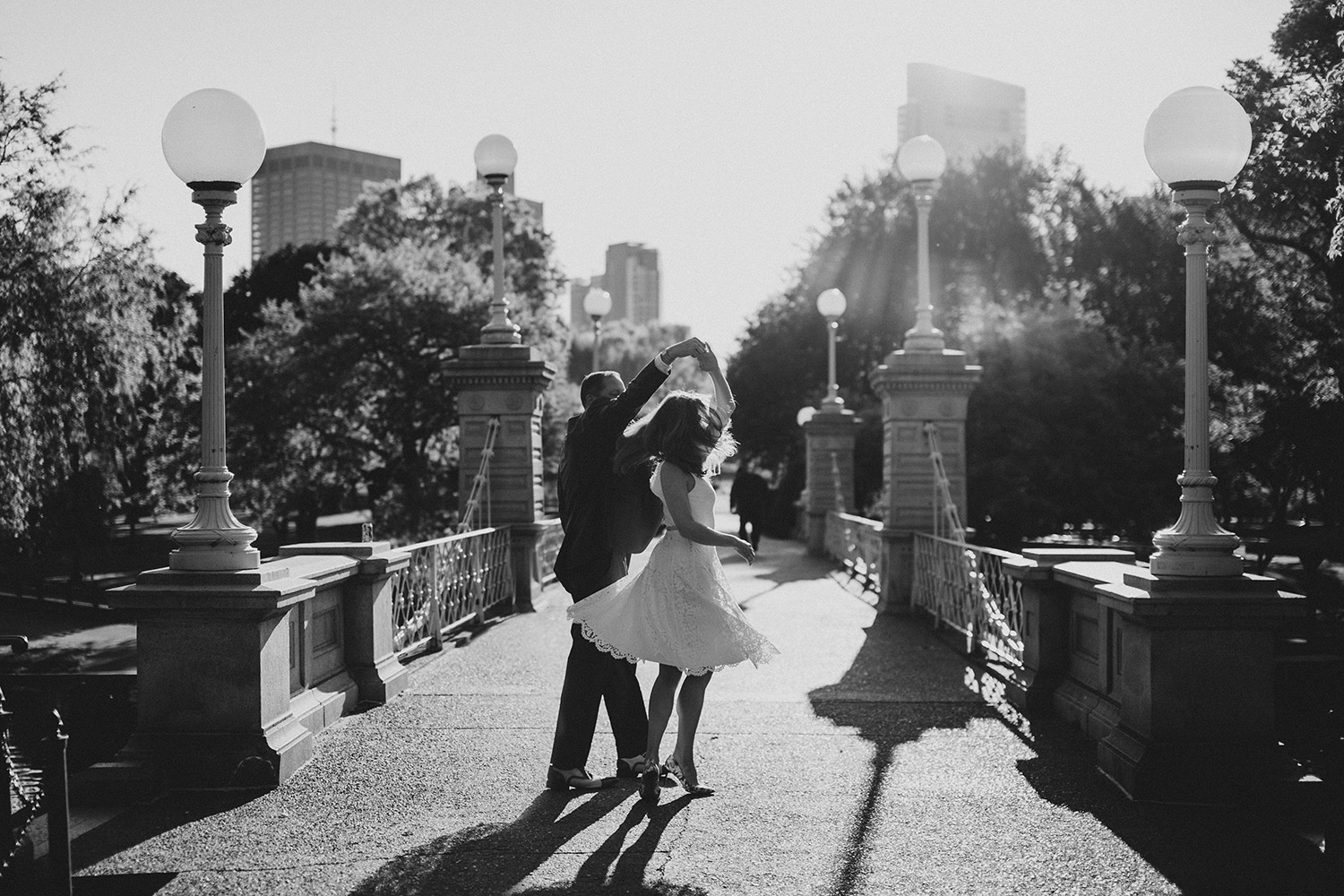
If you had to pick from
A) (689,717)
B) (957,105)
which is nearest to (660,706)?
(689,717)

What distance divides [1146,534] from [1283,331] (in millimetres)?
4019

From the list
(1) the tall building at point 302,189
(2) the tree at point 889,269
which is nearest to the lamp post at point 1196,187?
(2) the tree at point 889,269

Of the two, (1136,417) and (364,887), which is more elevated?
(1136,417)

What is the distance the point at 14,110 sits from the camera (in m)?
15.8

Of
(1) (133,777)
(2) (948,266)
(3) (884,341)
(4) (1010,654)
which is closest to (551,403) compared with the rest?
(3) (884,341)

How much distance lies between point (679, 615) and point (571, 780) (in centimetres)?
97

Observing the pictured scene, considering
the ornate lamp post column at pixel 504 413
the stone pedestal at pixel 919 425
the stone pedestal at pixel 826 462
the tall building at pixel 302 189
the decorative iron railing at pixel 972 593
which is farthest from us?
the tall building at pixel 302 189

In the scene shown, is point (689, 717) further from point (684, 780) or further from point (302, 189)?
point (302, 189)

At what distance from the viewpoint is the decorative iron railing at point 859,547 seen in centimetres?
1503

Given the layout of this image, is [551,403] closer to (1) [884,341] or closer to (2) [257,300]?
(1) [884,341]

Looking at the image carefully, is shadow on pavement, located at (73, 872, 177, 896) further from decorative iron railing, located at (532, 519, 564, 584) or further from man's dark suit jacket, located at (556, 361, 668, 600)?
decorative iron railing, located at (532, 519, 564, 584)

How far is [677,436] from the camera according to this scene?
17.7 ft

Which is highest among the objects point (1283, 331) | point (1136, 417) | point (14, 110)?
point (14, 110)

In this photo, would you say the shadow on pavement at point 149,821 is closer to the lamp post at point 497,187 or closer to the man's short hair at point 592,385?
the man's short hair at point 592,385
